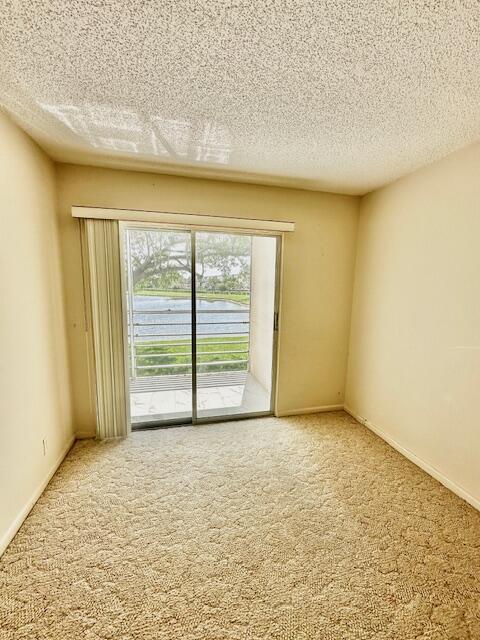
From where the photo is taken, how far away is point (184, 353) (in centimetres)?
329

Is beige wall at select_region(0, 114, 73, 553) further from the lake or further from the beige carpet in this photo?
the lake

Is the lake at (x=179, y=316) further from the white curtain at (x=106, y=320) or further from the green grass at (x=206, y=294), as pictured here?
the white curtain at (x=106, y=320)

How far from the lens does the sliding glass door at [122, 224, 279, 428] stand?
9.48 feet

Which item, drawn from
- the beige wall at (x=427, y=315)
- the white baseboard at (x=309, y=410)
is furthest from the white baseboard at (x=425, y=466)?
the white baseboard at (x=309, y=410)

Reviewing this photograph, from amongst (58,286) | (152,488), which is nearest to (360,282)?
(152,488)

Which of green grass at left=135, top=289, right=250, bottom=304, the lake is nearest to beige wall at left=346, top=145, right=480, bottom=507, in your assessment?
green grass at left=135, top=289, right=250, bottom=304

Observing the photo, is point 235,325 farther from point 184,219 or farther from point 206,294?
point 184,219

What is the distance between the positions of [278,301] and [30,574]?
2.55m

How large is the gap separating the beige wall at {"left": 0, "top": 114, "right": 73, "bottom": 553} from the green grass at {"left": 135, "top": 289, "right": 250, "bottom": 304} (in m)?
1.04

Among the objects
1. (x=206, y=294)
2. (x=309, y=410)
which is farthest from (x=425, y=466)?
(x=206, y=294)

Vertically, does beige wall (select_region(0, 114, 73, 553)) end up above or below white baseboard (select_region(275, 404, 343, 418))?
above

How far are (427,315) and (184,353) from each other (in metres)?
2.45

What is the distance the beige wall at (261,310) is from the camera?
3518 millimetres

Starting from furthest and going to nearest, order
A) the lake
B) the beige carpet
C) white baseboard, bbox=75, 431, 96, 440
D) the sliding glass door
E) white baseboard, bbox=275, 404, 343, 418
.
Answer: the lake < white baseboard, bbox=275, 404, 343, 418 < the sliding glass door < white baseboard, bbox=75, 431, 96, 440 < the beige carpet
